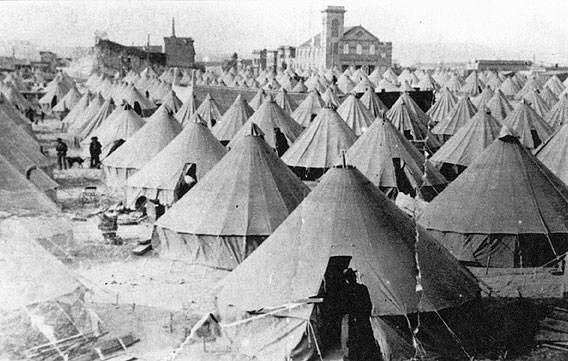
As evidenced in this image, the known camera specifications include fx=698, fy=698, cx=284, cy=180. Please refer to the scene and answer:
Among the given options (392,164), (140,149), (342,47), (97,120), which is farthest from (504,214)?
(342,47)

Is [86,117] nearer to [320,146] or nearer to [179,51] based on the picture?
[320,146]

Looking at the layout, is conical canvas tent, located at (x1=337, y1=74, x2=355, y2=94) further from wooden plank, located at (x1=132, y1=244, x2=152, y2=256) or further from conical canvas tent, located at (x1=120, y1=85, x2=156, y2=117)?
wooden plank, located at (x1=132, y1=244, x2=152, y2=256)

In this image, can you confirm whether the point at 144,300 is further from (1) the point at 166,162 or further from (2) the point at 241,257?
(1) the point at 166,162

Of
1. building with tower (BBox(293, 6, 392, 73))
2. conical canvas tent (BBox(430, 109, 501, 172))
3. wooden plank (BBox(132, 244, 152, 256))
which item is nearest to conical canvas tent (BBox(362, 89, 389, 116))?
conical canvas tent (BBox(430, 109, 501, 172))

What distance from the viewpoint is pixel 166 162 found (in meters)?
18.8

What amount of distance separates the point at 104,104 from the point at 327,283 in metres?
25.9

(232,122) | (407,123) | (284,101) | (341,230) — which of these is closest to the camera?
(341,230)

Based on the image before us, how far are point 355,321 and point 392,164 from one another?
36.6 feet

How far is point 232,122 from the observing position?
91.4 ft

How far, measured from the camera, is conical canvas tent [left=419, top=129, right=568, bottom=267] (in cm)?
1421

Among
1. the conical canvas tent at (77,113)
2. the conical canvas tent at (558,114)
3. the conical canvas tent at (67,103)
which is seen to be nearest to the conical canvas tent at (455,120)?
the conical canvas tent at (558,114)

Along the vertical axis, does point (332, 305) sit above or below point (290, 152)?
below

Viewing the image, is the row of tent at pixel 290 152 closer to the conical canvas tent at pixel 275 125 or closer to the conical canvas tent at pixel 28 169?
the conical canvas tent at pixel 275 125

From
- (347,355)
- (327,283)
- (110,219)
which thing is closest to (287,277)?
(327,283)
